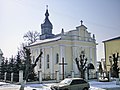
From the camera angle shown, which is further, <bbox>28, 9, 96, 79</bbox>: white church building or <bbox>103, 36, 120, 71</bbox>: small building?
<bbox>103, 36, 120, 71</bbox>: small building

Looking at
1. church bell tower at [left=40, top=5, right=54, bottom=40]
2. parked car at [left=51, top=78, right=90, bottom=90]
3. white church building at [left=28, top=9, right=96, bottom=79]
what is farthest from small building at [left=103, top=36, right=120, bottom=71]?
parked car at [left=51, top=78, right=90, bottom=90]

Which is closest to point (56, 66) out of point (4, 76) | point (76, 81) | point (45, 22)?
point (4, 76)

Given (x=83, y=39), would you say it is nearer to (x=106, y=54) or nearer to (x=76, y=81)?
(x=106, y=54)

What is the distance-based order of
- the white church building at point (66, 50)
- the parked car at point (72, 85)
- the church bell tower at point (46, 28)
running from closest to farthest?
the parked car at point (72, 85)
the white church building at point (66, 50)
the church bell tower at point (46, 28)

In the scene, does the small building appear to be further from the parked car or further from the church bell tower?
the parked car

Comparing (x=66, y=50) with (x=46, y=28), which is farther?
(x=46, y=28)

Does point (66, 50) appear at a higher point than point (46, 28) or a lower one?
lower

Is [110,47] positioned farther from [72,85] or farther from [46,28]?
[72,85]

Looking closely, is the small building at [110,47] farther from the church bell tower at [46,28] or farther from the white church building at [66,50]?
the church bell tower at [46,28]

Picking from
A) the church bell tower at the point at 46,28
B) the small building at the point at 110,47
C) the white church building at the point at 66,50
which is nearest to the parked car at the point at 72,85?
the white church building at the point at 66,50

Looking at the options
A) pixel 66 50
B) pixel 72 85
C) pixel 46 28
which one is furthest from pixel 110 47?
pixel 72 85

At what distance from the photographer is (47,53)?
43375 millimetres

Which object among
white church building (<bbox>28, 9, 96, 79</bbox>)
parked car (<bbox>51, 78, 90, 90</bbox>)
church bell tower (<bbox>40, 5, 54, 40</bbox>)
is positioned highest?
church bell tower (<bbox>40, 5, 54, 40</bbox>)

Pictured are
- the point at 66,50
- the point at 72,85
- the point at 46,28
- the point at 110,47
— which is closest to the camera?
the point at 72,85
